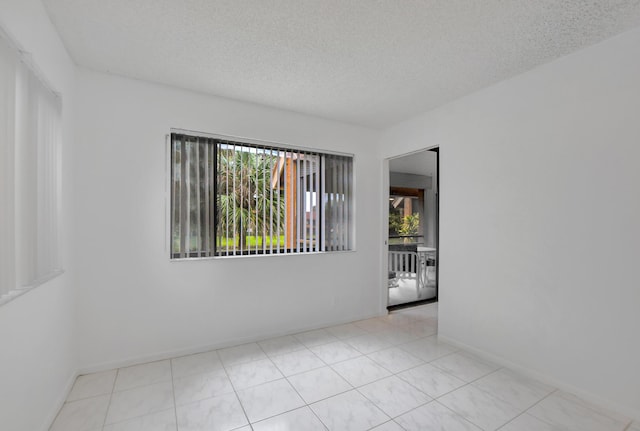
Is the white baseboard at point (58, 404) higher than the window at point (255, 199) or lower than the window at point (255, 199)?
lower

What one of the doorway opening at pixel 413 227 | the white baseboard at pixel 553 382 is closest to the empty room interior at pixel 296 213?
the white baseboard at pixel 553 382

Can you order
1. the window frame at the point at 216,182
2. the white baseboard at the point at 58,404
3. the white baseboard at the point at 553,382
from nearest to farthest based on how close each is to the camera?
1. the white baseboard at the point at 58,404
2. the white baseboard at the point at 553,382
3. the window frame at the point at 216,182

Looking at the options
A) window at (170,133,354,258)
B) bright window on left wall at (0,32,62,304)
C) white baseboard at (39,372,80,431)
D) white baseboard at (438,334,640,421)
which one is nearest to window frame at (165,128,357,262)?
window at (170,133,354,258)

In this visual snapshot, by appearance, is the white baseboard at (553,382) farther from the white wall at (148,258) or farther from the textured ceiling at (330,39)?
the textured ceiling at (330,39)

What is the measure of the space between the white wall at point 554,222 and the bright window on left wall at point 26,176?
11.4 feet

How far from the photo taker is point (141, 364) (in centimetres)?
273

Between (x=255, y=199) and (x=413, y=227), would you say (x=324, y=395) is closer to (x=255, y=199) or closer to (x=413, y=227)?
(x=255, y=199)

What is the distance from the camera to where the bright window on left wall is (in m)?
1.37

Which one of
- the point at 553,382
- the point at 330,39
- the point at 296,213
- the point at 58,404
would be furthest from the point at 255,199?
the point at 553,382

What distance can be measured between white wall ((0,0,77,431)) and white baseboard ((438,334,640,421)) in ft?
11.3

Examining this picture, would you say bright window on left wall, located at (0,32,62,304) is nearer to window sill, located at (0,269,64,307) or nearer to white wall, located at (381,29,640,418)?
window sill, located at (0,269,64,307)

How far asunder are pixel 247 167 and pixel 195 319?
66.6 inches

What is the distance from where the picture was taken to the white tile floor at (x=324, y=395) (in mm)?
1939

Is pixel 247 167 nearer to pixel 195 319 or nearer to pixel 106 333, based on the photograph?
pixel 195 319
